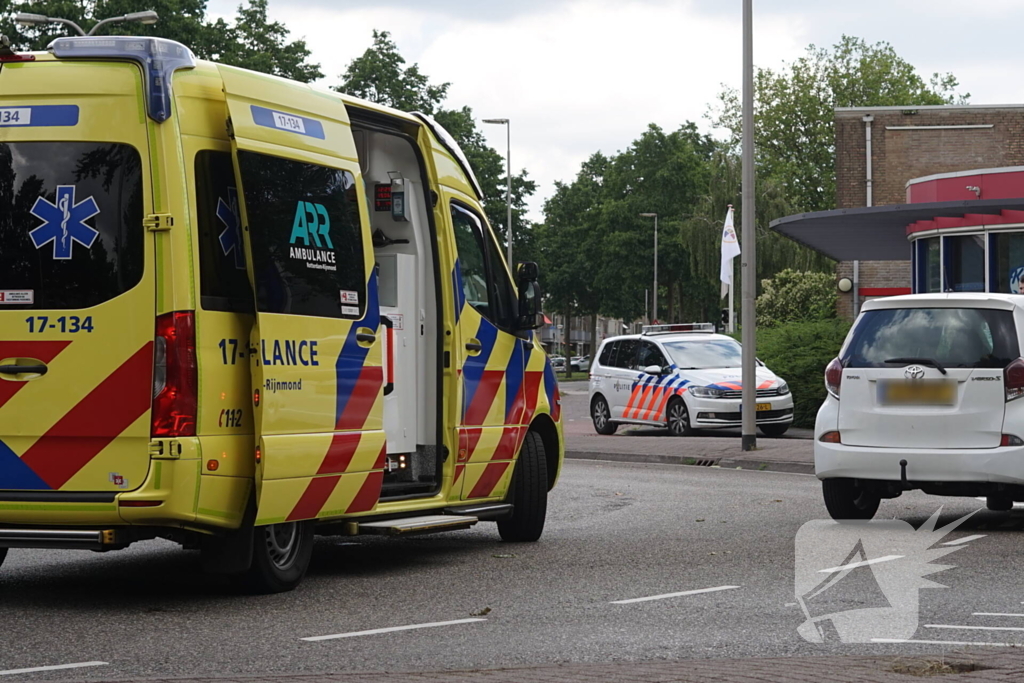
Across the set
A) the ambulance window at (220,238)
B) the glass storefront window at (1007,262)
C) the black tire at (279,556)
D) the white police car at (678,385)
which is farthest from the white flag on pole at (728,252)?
the ambulance window at (220,238)

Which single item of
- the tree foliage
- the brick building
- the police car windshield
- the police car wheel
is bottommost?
the police car wheel

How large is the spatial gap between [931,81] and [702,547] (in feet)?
264

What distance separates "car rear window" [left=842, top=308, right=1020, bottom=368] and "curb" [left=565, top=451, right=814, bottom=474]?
6859 mm

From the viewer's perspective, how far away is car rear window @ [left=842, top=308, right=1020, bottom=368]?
10945 millimetres

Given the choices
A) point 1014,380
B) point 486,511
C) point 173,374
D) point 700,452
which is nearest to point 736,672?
point 173,374

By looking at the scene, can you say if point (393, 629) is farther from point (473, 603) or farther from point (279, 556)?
point (279, 556)

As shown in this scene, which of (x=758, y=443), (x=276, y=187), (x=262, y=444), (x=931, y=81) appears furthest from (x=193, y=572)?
(x=931, y=81)

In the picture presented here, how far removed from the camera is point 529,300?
10.9 m

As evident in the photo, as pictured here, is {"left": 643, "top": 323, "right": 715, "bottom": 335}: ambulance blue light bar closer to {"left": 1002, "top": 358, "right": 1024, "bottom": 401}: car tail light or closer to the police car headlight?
the police car headlight

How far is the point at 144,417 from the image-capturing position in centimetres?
733

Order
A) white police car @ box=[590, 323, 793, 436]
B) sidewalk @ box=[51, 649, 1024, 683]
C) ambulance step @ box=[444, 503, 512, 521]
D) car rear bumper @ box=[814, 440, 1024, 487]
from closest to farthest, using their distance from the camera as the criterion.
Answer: sidewalk @ box=[51, 649, 1024, 683], ambulance step @ box=[444, 503, 512, 521], car rear bumper @ box=[814, 440, 1024, 487], white police car @ box=[590, 323, 793, 436]

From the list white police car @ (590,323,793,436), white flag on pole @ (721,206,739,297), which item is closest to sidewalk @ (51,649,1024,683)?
white police car @ (590,323,793,436)

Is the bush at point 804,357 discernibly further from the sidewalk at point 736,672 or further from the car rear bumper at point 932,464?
the sidewalk at point 736,672

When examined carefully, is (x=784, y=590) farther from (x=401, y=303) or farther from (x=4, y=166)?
(x=4, y=166)
